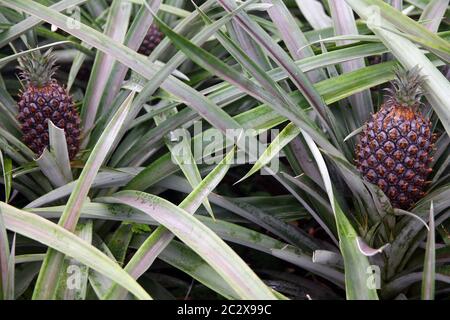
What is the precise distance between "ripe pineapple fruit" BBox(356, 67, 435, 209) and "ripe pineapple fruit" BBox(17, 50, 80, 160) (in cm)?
73

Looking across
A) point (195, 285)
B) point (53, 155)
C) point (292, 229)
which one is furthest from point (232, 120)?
point (195, 285)

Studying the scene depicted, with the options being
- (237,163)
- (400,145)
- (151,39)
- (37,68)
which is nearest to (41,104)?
(37,68)

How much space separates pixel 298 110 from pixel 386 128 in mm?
197

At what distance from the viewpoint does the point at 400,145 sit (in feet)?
4.25

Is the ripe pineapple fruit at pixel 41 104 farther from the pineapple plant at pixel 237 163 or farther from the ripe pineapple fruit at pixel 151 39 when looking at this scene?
the ripe pineapple fruit at pixel 151 39

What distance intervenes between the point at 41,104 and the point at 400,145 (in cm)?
86

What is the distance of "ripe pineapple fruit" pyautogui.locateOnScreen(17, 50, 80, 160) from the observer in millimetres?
1527

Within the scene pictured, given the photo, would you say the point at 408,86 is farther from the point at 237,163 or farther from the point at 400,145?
the point at 237,163

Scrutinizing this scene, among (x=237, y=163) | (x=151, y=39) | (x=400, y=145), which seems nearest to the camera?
(x=400, y=145)

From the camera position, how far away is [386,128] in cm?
130

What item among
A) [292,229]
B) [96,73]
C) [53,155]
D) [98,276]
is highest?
[96,73]
